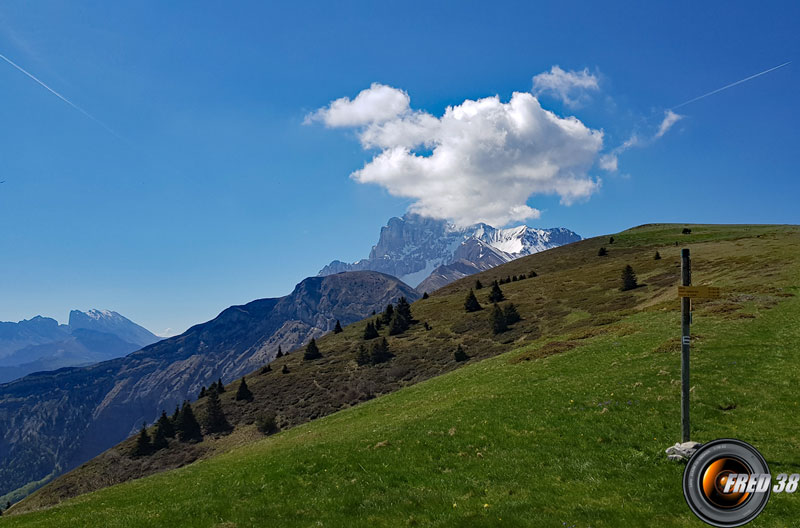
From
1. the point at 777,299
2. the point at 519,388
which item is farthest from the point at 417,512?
the point at 777,299

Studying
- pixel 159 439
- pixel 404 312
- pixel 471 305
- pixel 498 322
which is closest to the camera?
pixel 159 439

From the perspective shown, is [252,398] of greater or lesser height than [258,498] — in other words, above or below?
below

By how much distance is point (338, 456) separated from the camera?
18.9 meters

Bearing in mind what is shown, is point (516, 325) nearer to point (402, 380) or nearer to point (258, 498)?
point (402, 380)

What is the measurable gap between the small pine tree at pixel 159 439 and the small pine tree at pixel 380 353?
3289 cm

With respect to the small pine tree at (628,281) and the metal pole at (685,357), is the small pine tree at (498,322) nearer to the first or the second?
the small pine tree at (628,281)

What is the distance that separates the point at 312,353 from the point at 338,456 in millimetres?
68641

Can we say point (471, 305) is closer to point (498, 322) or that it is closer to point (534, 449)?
point (498, 322)

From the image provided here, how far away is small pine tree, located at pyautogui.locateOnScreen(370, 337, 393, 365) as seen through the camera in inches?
2739

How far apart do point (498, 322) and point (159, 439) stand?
54558mm

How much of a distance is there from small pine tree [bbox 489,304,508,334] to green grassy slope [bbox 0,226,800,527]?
29671mm

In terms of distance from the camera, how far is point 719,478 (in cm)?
970

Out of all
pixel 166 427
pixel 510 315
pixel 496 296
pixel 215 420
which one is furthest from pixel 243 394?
pixel 496 296

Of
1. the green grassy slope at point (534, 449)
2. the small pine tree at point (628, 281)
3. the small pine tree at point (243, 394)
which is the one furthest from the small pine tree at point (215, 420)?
the small pine tree at point (628, 281)
